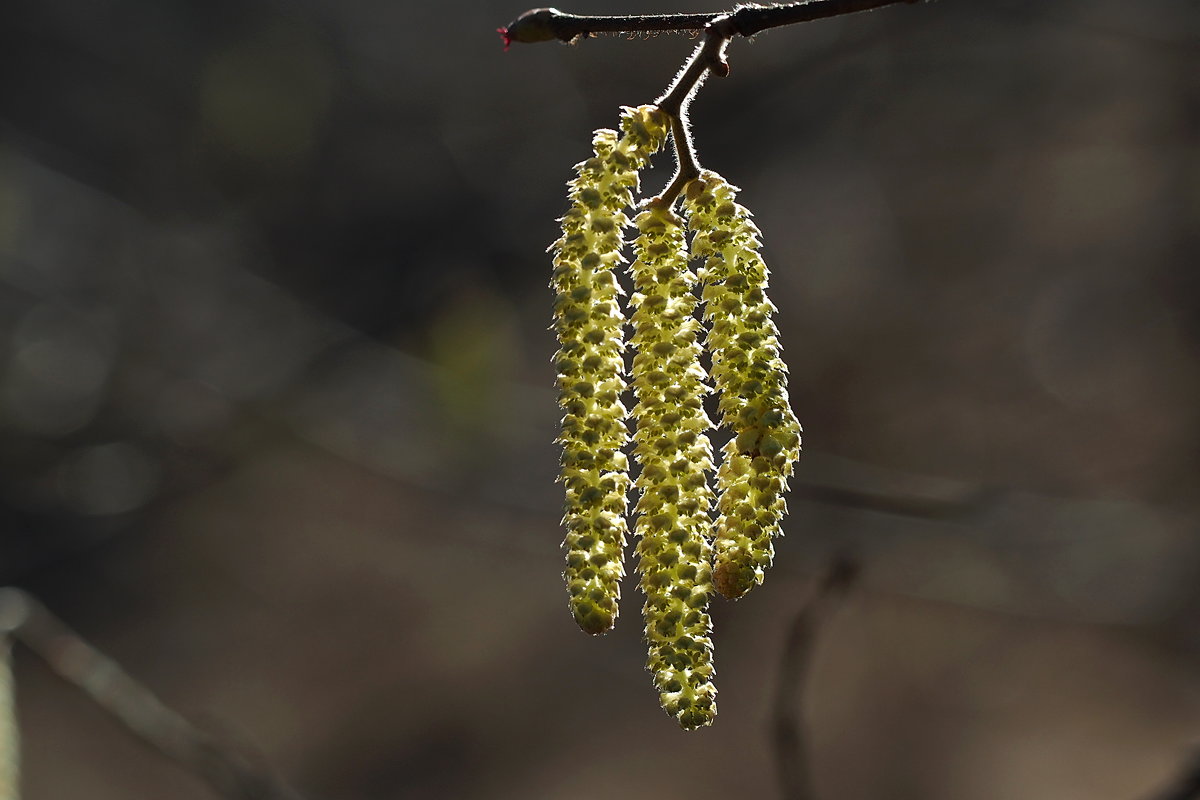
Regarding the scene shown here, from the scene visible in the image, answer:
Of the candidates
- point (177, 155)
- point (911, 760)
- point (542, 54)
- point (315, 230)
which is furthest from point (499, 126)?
point (911, 760)

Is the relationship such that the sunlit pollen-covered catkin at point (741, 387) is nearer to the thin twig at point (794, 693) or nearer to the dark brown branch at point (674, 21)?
the dark brown branch at point (674, 21)

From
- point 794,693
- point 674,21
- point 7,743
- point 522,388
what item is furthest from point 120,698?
point 522,388

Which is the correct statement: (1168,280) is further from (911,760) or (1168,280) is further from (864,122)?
(911,760)

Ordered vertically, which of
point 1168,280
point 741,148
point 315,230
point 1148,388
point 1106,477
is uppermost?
point 741,148

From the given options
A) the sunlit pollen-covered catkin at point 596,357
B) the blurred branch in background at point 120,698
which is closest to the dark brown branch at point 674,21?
the sunlit pollen-covered catkin at point 596,357

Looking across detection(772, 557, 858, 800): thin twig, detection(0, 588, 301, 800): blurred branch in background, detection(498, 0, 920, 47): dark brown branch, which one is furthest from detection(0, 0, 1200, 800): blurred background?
detection(498, 0, 920, 47): dark brown branch

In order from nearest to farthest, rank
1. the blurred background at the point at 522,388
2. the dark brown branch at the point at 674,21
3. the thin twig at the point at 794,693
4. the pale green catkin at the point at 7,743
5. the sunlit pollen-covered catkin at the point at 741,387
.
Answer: the dark brown branch at the point at 674,21 < the sunlit pollen-covered catkin at the point at 741,387 < the pale green catkin at the point at 7,743 < the thin twig at the point at 794,693 < the blurred background at the point at 522,388
